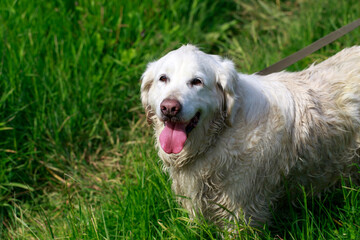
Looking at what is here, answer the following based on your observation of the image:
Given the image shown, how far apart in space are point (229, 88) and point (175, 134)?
46 cm

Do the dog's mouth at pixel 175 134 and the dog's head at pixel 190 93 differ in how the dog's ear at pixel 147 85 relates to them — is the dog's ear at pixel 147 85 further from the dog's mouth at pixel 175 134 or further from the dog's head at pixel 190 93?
the dog's mouth at pixel 175 134

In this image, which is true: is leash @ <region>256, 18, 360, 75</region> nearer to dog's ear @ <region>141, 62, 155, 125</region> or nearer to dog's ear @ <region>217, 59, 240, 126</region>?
dog's ear @ <region>217, 59, 240, 126</region>

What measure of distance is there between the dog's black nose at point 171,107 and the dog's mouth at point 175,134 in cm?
14

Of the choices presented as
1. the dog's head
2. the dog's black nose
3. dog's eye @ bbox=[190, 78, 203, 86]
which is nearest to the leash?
the dog's head

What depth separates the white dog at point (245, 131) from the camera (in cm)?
280

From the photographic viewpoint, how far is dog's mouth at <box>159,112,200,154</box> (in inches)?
109

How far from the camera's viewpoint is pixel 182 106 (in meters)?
2.63

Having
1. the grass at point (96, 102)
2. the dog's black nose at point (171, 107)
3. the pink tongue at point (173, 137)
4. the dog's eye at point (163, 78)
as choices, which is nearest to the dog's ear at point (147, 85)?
the dog's eye at point (163, 78)

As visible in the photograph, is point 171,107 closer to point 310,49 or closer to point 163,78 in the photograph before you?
point 163,78

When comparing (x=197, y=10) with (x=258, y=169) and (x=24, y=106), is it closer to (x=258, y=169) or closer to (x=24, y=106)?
(x=24, y=106)

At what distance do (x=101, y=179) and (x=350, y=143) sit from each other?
237cm

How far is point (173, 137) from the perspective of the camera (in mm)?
2777

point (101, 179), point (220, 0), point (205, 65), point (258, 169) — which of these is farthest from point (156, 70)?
point (220, 0)

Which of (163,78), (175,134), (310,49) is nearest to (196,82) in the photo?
(163,78)
